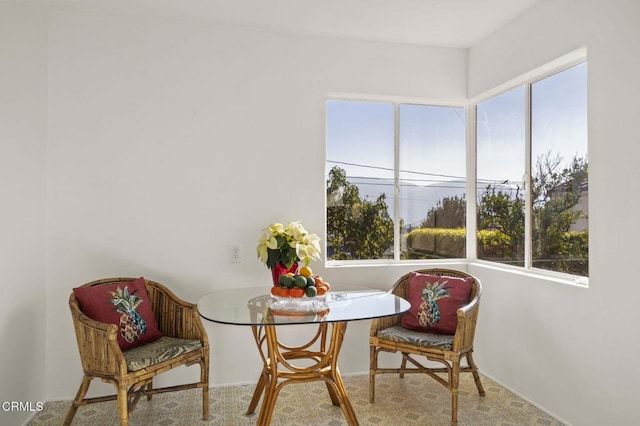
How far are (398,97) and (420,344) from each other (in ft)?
6.40

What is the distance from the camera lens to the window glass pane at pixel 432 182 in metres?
3.77

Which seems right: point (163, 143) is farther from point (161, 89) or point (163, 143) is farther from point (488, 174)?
point (488, 174)

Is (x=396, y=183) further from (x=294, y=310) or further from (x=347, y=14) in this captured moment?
(x=294, y=310)

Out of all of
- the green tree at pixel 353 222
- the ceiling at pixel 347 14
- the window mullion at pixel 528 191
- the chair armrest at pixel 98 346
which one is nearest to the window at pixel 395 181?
the green tree at pixel 353 222

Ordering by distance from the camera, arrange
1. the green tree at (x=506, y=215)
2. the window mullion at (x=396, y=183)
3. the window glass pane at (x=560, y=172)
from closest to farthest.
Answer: the window glass pane at (x=560, y=172), the green tree at (x=506, y=215), the window mullion at (x=396, y=183)

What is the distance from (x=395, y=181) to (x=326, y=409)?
1.82 meters

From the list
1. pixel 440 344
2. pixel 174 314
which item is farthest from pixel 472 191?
pixel 174 314

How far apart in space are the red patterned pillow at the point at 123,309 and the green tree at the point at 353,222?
1.45 metres

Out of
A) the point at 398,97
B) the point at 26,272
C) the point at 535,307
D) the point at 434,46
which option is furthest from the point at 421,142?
the point at 26,272

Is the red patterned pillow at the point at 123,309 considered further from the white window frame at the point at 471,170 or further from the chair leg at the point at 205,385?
the white window frame at the point at 471,170

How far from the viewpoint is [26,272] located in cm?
276

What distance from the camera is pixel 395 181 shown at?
12.3ft

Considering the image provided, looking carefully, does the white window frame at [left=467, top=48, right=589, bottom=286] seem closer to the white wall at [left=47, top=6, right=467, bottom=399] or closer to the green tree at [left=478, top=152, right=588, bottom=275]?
the green tree at [left=478, top=152, right=588, bottom=275]

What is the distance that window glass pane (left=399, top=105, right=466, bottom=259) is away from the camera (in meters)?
3.77
